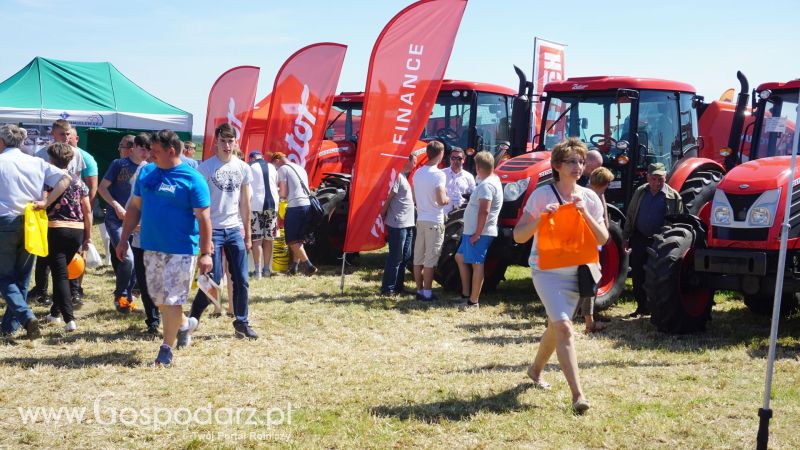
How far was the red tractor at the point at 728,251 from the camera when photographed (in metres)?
6.30

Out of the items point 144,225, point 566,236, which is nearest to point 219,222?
point 144,225

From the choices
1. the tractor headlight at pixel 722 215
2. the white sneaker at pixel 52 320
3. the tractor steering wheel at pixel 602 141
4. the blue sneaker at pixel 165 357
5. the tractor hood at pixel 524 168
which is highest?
the tractor steering wheel at pixel 602 141

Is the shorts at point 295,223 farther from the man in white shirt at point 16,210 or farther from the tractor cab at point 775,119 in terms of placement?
the tractor cab at point 775,119

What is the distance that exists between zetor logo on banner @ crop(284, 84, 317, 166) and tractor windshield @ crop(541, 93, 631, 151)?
11.4 feet

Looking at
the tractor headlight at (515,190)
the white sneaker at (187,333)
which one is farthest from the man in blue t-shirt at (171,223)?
the tractor headlight at (515,190)

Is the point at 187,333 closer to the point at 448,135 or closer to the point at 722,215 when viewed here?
the point at 722,215

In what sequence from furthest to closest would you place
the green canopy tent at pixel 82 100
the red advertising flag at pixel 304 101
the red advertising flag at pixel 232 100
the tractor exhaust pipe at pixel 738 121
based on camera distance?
1. the green canopy tent at pixel 82 100
2. the red advertising flag at pixel 232 100
3. the red advertising flag at pixel 304 101
4. the tractor exhaust pipe at pixel 738 121

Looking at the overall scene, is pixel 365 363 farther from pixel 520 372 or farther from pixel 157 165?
pixel 157 165

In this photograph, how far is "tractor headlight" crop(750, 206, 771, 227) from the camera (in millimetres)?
6375

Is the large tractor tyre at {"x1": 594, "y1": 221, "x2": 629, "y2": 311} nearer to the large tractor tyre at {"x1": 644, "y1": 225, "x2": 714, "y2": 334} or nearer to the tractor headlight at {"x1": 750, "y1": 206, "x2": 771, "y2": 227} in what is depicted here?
the large tractor tyre at {"x1": 644, "y1": 225, "x2": 714, "y2": 334}

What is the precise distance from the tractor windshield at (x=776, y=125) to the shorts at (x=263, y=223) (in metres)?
5.18

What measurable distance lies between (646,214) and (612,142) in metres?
1.40

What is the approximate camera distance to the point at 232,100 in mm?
13328

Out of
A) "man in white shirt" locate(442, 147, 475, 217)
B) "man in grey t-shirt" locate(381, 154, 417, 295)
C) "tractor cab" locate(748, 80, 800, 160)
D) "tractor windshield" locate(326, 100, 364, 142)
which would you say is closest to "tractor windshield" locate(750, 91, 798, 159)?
"tractor cab" locate(748, 80, 800, 160)
